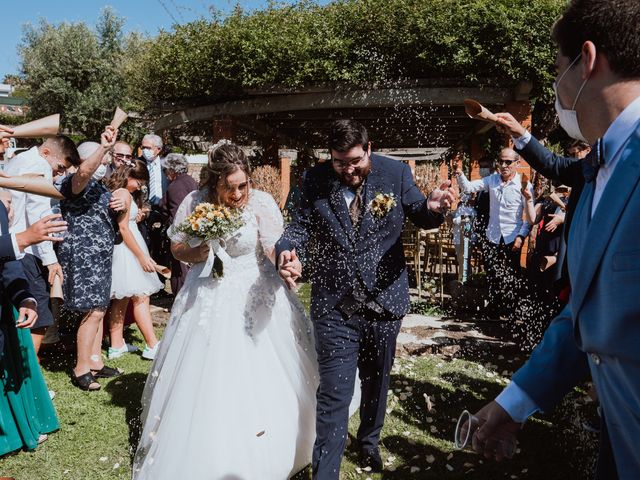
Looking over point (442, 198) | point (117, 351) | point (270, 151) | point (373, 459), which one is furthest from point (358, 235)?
point (270, 151)

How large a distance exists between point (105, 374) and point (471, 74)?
20.2 ft

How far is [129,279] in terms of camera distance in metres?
5.36

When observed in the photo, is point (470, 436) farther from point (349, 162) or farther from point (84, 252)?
point (84, 252)

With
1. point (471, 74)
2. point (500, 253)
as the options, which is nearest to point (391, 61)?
point (471, 74)

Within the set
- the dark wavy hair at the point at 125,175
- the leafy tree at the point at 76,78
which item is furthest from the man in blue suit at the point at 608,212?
the leafy tree at the point at 76,78

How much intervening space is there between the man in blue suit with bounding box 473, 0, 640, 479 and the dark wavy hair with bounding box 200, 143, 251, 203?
254 centimetres

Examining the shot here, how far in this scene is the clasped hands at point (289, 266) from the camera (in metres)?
3.01

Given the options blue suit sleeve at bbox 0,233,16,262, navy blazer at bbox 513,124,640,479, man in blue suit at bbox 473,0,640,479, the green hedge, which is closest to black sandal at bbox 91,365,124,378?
blue suit sleeve at bbox 0,233,16,262

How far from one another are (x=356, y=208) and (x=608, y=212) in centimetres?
221

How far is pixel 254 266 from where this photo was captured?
3682 mm

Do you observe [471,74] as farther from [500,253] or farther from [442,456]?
[442,456]

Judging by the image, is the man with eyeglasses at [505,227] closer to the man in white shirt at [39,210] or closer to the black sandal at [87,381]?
the man in white shirt at [39,210]

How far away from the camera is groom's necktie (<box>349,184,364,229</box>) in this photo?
3.21m

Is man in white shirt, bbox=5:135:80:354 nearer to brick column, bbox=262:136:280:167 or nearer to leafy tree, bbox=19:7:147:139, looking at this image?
Result: brick column, bbox=262:136:280:167
